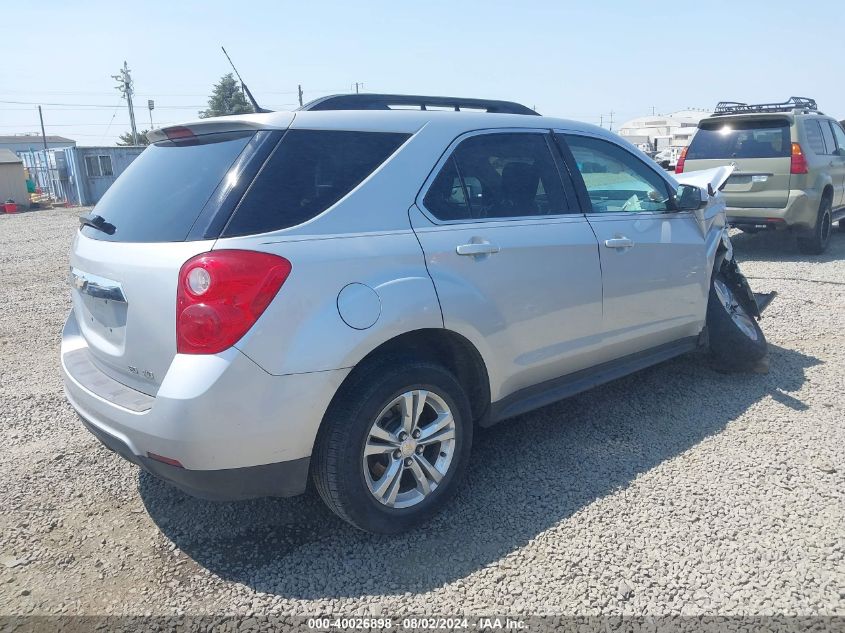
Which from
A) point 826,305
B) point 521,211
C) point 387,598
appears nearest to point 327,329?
point 387,598

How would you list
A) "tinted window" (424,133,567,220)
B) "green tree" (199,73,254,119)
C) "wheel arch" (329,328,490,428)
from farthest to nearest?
"green tree" (199,73,254,119) → "tinted window" (424,133,567,220) → "wheel arch" (329,328,490,428)

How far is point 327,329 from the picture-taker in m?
2.51

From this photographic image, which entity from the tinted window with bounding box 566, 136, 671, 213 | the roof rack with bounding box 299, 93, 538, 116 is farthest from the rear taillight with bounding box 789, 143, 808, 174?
the roof rack with bounding box 299, 93, 538, 116

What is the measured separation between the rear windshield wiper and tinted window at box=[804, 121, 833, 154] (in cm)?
940

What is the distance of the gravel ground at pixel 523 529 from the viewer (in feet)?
8.37

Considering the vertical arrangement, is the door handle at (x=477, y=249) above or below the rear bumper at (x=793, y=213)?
above

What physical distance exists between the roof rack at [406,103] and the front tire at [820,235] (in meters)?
7.41

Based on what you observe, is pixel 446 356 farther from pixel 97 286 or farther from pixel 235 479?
pixel 97 286

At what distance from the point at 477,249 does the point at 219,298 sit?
1.21m

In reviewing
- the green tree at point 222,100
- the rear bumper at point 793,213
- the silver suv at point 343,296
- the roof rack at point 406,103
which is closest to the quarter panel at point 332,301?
the silver suv at point 343,296

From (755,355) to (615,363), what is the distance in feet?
4.61

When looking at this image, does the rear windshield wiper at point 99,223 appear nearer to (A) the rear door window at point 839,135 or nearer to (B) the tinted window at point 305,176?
(B) the tinted window at point 305,176

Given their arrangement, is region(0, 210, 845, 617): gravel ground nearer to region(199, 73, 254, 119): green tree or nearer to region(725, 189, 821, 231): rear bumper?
region(725, 189, 821, 231): rear bumper

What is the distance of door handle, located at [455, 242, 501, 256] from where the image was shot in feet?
9.77
